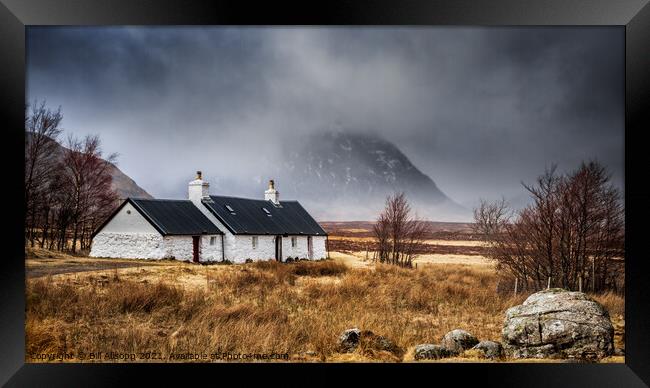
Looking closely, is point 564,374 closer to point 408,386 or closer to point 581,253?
point 408,386

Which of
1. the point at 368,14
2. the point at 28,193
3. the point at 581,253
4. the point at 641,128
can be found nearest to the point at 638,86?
the point at 641,128

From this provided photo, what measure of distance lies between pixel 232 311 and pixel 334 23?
18.0ft

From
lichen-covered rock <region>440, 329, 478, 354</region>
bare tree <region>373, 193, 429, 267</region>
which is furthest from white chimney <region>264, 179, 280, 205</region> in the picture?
lichen-covered rock <region>440, 329, 478, 354</region>

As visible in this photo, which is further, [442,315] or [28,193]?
[28,193]

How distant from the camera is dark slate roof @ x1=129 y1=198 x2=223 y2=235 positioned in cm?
1723

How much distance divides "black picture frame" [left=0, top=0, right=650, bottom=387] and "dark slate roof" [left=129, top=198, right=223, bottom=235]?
10537 millimetres

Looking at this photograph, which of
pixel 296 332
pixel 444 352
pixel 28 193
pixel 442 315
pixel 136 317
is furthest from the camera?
pixel 28 193

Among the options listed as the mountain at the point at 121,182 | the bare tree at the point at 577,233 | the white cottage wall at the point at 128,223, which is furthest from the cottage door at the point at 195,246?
the bare tree at the point at 577,233

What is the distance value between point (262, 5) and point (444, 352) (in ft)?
17.4

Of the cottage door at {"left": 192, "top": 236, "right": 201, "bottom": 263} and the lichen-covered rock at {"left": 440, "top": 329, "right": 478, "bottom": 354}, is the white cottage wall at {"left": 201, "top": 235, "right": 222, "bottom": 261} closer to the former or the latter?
the cottage door at {"left": 192, "top": 236, "right": 201, "bottom": 263}

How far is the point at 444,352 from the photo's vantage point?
25.8ft

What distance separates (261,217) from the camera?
20938 mm

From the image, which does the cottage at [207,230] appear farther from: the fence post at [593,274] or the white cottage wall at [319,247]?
the fence post at [593,274]

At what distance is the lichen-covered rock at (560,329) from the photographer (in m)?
7.14
